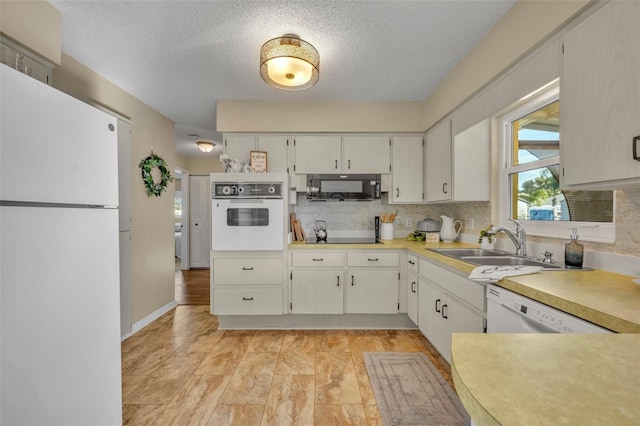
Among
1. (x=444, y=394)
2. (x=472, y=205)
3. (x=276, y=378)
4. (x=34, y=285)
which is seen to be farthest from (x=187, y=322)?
(x=472, y=205)

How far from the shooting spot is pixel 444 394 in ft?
5.87

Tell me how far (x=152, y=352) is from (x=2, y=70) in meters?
2.29

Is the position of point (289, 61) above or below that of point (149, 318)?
above

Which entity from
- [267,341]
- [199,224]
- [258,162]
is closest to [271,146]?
[258,162]

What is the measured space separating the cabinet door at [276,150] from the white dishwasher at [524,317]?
7.58 feet

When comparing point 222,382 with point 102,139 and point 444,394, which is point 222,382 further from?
point 102,139

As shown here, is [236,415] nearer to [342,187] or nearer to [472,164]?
[342,187]

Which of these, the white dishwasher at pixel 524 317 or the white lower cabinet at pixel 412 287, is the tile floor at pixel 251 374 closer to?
the white lower cabinet at pixel 412 287

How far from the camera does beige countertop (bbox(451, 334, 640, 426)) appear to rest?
1.25 feet

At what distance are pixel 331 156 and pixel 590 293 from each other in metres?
2.43

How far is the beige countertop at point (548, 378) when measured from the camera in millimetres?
380

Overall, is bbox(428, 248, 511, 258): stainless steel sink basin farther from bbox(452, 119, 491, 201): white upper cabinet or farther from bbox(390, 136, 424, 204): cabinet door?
bbox(390, 136, 424, 204): cabinet door

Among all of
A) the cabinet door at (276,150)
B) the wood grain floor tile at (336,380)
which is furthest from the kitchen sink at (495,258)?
the cabinet door at (276,150)

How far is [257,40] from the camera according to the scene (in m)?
1.97
